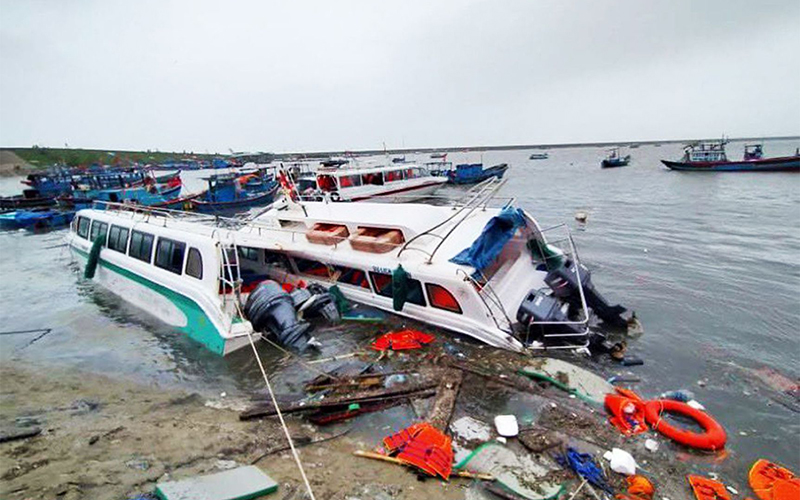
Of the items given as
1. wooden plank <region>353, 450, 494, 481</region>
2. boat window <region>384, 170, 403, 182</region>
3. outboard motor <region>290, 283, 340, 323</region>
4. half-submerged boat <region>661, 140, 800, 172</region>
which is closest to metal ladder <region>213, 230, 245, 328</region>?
outboard motor <region>290, 283, 340, 323</region>

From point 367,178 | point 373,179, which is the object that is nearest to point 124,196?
point 367,178

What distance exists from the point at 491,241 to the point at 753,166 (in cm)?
5472

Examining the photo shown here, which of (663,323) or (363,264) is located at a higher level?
(363,264)

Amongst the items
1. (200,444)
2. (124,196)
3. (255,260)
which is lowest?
(200,444)

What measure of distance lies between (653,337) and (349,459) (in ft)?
24.8

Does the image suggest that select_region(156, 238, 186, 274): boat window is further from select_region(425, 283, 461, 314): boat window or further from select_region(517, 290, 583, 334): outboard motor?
select_region(517, 290, 583, 334): outboard motor

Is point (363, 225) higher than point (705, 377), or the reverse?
point (363, 225)

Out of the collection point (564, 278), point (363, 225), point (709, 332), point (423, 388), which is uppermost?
point (363, 225)

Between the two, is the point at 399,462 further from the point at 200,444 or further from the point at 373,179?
the point at 373,179

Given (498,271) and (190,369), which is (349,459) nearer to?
(190,369)

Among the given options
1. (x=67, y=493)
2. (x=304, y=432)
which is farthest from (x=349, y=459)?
(x=67, y=493)

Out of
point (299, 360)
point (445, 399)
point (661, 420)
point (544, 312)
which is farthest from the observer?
point (299, 360)

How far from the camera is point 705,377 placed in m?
7.23

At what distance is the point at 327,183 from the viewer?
1168 inches
